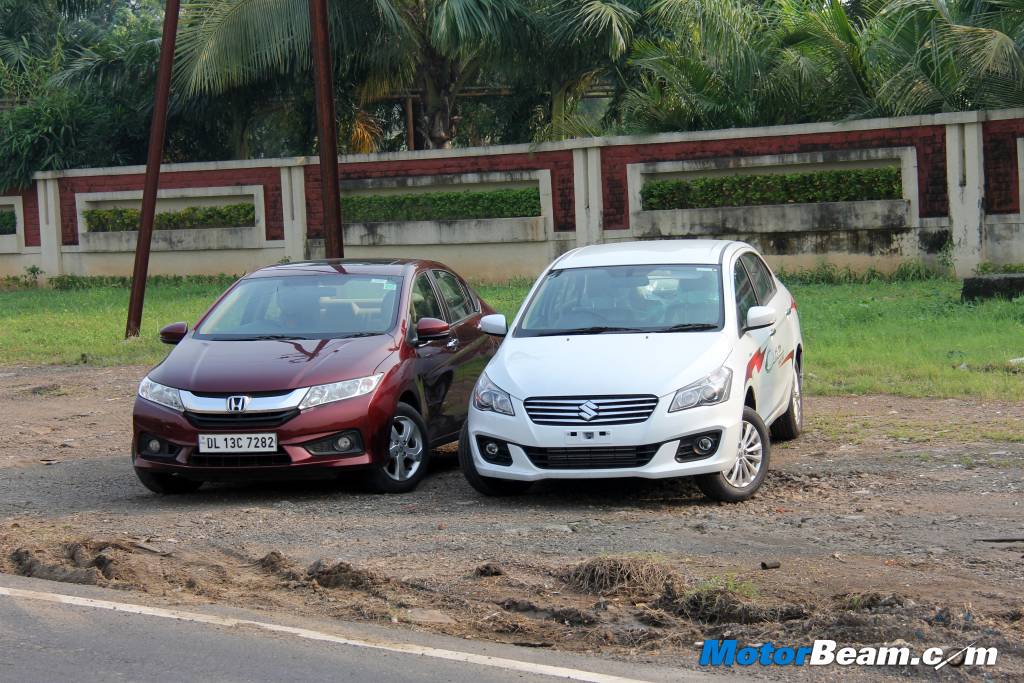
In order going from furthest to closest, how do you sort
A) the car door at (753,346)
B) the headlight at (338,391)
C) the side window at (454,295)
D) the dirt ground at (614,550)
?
1. the side window at (454,295)
2. the car door at (753,346)
3. the headlight at (338,391)
4. the dirt ground at (614,550)

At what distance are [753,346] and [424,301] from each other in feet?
8.51

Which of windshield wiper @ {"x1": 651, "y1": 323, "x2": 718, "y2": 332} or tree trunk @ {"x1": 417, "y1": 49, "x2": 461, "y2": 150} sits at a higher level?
tree trunk @ {"x1": 417, "y1": 49, "x2": 461, "y2": 150}

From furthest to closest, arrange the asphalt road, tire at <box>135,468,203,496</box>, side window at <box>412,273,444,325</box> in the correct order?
1. side window at <box>412,273,444,325</box>
2. tire at <box>135,468,203,496</box>
3. the asphalt road

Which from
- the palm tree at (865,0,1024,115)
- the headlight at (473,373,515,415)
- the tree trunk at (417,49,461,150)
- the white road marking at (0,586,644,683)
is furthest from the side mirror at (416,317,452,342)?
the tree trunk at (417,49,461,150)

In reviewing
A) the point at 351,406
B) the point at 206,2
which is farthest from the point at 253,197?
the point at 351,406

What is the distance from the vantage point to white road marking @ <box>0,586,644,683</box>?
524 centimetres

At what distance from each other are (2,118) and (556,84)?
1180cm

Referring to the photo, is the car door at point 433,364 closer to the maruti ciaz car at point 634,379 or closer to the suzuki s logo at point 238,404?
the maruti ciaz car at point 634,379

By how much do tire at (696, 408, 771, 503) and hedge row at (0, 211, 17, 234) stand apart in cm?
2302

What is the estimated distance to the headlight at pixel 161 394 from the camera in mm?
8781

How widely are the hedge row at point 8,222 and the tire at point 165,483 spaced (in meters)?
20.6

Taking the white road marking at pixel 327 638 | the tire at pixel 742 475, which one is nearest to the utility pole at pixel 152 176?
the tire at pixel 742 475

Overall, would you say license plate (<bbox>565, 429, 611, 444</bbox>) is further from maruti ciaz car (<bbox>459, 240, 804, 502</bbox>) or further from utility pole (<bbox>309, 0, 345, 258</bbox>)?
utility pole (<bbox>309, 0, 345, 258</bbox>)

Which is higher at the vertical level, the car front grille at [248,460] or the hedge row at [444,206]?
the hedge row at [444,206]
